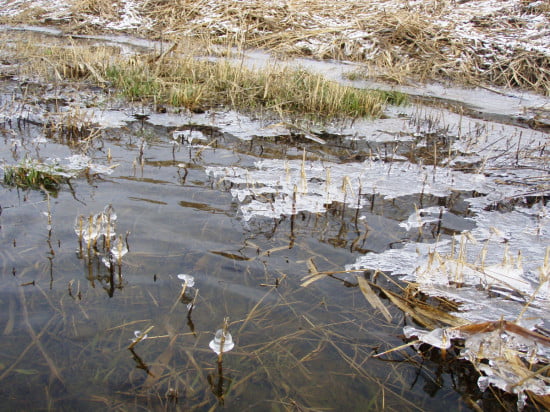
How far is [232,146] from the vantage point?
443 centimetres

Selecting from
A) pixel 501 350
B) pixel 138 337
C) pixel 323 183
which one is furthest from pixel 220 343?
pixel 323 183

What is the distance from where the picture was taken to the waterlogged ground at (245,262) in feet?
5.77

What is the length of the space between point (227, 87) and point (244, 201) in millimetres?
3115

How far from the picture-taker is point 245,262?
249 cm

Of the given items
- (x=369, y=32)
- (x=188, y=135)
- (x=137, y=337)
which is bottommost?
(x=137, y=337)

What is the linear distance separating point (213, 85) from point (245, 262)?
4.00 meters

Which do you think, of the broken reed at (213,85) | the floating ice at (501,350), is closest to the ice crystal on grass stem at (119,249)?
the floating ice at (501,350)

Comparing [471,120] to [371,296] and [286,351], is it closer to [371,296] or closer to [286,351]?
[371,296]

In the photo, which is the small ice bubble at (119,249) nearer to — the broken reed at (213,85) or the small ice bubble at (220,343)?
the small ice bubble at (220,343)

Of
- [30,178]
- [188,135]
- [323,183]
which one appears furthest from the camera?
[188,135]

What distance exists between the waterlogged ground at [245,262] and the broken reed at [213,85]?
0.97 m

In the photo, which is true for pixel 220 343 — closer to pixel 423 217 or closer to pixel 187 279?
pixel 187 279

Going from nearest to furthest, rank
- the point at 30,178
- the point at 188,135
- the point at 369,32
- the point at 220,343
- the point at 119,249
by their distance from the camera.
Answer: the point at 220,343, the point at 119,249, the point at 30,178, the point at 188,135, the point at 369,32

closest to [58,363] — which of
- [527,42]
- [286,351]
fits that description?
[286,351]
